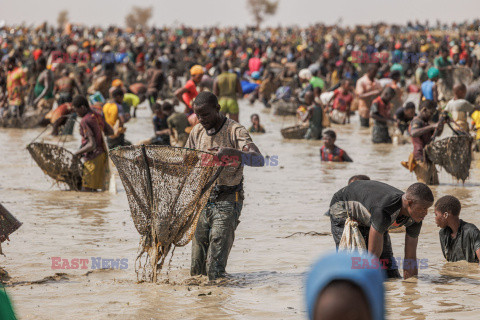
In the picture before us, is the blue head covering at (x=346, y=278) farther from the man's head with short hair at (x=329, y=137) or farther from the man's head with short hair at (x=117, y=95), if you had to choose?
the man's head with short hair at (x=329, y=137)

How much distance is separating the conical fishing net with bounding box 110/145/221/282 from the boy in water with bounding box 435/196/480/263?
5.98ft

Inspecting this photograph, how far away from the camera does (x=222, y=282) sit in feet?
18.6

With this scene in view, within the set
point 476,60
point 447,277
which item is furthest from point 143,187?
point 476,60

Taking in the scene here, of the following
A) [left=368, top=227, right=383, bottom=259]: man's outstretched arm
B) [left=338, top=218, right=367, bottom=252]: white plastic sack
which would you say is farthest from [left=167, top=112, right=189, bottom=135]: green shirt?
[left=368, top=227, right=383, bottom=259]: man's outstretched arm

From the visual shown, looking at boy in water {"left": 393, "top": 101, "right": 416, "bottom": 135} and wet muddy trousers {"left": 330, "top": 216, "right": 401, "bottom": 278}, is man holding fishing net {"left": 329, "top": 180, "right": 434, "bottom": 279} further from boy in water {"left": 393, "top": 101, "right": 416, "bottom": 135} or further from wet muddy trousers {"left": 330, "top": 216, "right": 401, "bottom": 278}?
boy in water {"left": 393, "top": 101, "right": 416, "bottom": 135}

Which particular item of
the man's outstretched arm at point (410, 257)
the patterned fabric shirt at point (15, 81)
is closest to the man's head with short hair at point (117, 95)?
the patterned fabric shirt at point (15, 81)

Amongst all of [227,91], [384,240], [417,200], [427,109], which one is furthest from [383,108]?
[417,200]

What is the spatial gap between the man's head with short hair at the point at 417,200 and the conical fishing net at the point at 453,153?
504cm

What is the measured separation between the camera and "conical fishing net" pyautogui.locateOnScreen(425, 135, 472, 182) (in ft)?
31.9

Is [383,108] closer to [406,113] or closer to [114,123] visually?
[406,113]

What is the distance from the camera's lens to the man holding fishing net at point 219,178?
526 cm

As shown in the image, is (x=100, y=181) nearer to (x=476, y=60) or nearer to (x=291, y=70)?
(x=291, y=70)

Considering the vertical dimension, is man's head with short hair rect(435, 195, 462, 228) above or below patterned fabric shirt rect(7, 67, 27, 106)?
below

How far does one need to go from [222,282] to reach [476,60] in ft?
67.9
